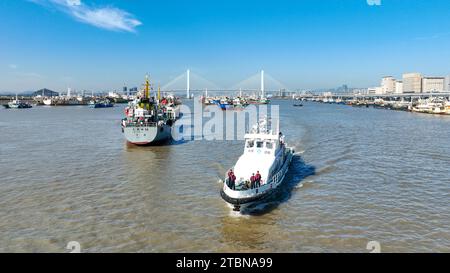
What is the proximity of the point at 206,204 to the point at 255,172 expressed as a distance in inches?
129

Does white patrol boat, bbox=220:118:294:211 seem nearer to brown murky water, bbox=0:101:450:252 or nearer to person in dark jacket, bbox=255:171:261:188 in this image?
person in dark jacket, bbox=255:171:261:188

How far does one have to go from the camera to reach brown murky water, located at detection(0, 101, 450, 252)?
48.9 ft

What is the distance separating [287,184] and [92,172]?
14.7 meters

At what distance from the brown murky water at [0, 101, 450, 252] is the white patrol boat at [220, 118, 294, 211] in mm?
964

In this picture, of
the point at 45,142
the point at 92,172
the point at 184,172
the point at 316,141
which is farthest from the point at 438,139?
the point at 45,142

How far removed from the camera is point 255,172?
1980 cm

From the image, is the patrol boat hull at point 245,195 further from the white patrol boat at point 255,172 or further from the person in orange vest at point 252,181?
the person in orange vest at point 252,181

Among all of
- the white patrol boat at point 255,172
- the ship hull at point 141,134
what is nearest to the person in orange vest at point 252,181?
the white patrol boat at point 255,172

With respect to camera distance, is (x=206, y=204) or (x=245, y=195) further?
(x=206, y=204)

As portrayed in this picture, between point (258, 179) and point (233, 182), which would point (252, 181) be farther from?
point (233, 182)

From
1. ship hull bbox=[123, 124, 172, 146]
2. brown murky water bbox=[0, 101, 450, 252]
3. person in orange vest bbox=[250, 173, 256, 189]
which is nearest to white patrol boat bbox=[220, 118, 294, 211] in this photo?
person in orange vest bbox=[250, 173, 256, 189]

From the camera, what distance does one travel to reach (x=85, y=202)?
19.5 meters

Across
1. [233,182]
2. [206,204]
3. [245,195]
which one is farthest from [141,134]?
[245,195]

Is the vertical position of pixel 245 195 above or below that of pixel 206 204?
above
